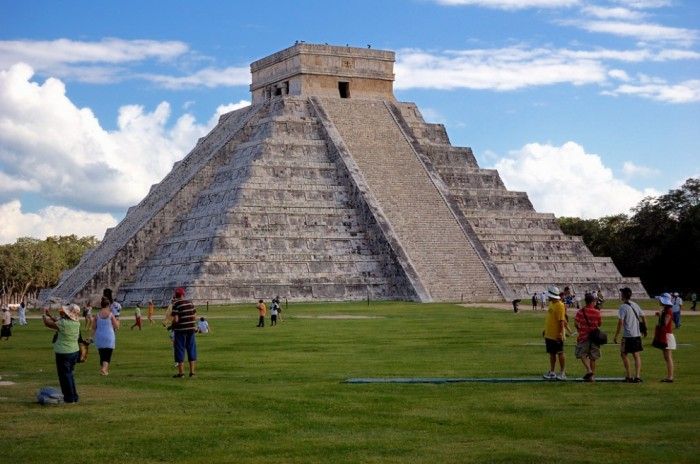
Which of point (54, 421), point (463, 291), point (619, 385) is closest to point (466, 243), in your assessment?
point (463, 291)

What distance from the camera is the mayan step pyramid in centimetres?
5400

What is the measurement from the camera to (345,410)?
15.7m

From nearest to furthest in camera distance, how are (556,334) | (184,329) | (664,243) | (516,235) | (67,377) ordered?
(67,377) < (556,334) < (184,329) < (516,235) < (664,243)

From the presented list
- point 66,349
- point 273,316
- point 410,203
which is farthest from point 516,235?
point 66,349

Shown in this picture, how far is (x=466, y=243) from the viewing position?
189 ft

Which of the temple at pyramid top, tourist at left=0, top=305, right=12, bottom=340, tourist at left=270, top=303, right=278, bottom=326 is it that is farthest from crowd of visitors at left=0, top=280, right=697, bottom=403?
the temple at pyramid top

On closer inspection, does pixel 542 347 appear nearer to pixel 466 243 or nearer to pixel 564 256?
pixel 466 243

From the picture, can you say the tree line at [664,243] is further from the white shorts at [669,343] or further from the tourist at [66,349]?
the tourist at [66,349]

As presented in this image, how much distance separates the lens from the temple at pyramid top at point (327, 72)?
6359cm

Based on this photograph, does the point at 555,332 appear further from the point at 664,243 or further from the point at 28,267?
the point at 28,267

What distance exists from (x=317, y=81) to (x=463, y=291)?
16.2 m

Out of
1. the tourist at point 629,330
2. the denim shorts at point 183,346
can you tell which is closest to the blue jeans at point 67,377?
the denim shorts at point 183,346

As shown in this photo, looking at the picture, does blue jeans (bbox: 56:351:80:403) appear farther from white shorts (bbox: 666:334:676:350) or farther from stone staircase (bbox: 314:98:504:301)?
stone staircase (bbox: 314:98:504:301)

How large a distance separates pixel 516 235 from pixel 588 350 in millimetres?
42258
